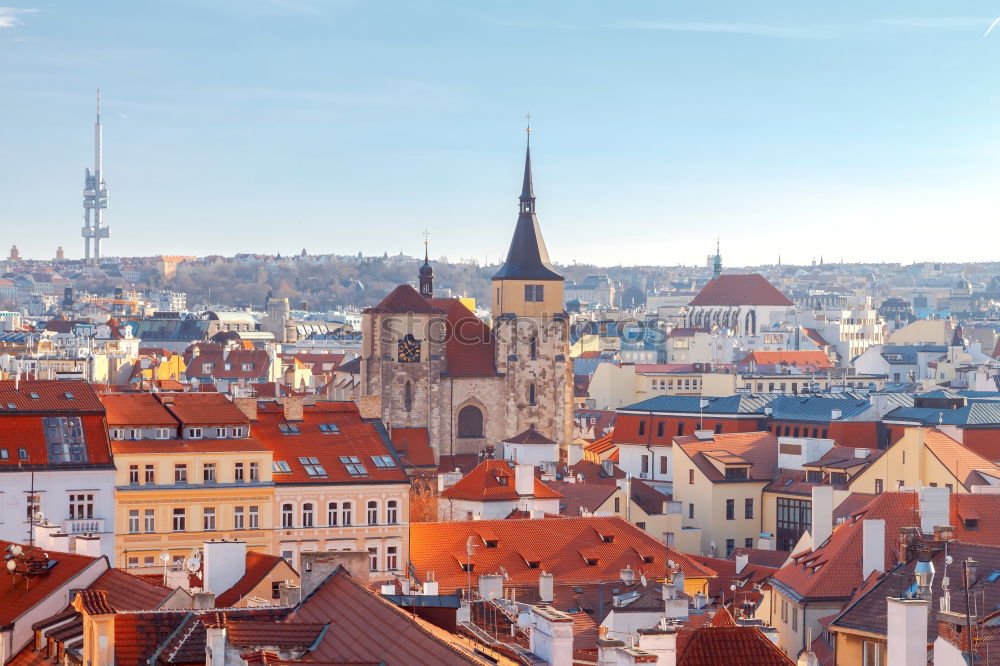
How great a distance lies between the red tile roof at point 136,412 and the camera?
5297cm

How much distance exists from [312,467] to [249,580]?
73.4 ft

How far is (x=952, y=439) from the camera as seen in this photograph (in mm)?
71375

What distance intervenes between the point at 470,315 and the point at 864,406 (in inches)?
1064

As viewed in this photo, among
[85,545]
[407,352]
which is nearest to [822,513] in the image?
[85,545]

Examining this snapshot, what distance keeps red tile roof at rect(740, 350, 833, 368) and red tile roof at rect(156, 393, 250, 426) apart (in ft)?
354

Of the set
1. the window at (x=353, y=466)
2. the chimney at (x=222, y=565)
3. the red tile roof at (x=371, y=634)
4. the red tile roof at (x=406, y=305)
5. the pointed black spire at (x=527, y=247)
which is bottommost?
the window at (x=353, y=466)

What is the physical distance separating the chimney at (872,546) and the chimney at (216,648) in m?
24.6

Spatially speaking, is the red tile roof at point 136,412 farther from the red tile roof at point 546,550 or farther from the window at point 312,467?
the red tile roof at point 546,550

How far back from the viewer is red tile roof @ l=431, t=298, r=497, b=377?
101238mm

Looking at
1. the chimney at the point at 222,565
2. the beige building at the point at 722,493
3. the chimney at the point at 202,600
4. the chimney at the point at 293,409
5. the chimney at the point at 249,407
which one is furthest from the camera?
the beige building at the point at 722,493

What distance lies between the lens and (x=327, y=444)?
57656mm

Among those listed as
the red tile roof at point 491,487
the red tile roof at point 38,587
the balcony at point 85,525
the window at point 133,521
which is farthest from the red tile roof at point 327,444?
the red tile roof at point 38,587

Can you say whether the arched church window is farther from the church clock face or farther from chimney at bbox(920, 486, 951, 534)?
chimney at bbox(920, 486, 951, 534)

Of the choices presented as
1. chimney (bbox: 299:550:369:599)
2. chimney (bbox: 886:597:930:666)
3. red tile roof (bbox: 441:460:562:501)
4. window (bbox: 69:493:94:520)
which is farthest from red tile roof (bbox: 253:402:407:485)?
chimney (bbox: 886:597:930:666)
